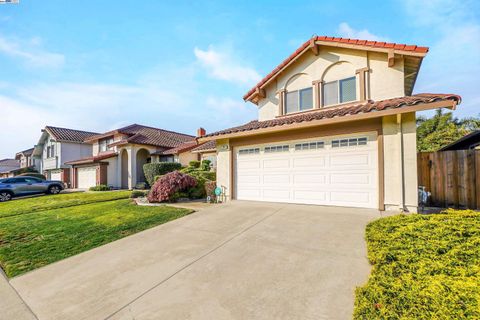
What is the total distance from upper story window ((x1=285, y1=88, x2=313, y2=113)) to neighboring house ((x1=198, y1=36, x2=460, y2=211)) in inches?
1.8

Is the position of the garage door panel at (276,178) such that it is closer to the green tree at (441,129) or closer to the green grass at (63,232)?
the green grass at (63,232)

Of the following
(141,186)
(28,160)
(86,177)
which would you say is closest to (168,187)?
(141,186)

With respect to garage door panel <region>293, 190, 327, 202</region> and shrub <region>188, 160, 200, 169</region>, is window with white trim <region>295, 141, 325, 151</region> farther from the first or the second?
shrub <region>188, 160, 200, 169</region>

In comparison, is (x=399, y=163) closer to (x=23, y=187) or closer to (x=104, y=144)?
(x=23, y=187)

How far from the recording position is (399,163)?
6.33m

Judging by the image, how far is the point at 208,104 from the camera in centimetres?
1950

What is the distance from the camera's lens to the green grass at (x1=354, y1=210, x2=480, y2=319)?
2.06 m

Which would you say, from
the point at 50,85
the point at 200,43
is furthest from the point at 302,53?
the point at 50,85

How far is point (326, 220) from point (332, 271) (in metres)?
2.69

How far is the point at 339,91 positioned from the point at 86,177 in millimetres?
25272

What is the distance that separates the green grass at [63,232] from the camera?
500cm

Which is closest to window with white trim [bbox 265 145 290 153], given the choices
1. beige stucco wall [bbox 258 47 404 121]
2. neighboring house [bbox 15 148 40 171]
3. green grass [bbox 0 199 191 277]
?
beige stucco wall [bbox 258 47 404 121]

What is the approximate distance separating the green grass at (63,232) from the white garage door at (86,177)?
1411 centimetres

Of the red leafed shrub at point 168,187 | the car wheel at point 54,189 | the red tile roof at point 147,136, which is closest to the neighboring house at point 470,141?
the red leafed shrub at point 168,187
